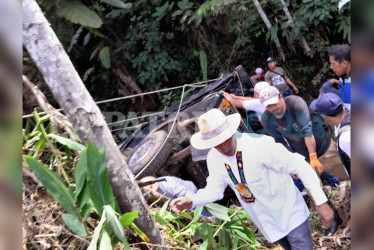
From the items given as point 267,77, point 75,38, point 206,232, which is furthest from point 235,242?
point 75,38

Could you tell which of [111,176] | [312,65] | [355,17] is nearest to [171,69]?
[312,65]

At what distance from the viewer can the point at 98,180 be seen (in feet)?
4.27

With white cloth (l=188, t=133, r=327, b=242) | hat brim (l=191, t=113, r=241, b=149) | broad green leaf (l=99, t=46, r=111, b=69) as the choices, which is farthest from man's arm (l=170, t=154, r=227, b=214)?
broad green leaf (l=99, t=46, r=111, b=69)

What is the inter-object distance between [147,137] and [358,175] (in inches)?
86.6

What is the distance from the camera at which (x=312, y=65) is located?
2.78 metres

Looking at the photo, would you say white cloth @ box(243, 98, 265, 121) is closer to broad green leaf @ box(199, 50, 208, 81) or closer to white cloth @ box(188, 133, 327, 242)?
white cloth @ box(188, 133, 327, 242)

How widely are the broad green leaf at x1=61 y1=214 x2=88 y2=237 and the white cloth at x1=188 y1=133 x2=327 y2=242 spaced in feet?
1.79

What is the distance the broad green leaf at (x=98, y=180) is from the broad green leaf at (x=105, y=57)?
8.02 feet

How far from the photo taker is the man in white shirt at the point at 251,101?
222cm

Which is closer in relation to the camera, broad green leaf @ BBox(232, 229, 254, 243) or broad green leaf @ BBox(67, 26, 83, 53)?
broad green leaf @ BBox(232, 229, 254, 243)

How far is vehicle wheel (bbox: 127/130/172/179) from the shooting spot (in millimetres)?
2406

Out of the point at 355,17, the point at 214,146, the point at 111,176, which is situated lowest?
the point at 214,146

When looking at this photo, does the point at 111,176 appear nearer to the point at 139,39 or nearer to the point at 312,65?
the point at 312,65

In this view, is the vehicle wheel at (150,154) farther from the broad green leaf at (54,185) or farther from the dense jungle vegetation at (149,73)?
the broad green leaf at (54,185)
